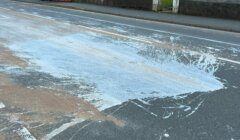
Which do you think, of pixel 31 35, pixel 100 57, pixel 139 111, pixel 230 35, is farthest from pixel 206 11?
pixel 139 111

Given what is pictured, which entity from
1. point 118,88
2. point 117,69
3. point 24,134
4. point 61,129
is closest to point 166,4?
point 117,69

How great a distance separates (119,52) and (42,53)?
1.96 metres

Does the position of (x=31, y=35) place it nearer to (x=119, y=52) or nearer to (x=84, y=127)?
(x=119, y=52)

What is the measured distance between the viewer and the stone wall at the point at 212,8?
21859 mm

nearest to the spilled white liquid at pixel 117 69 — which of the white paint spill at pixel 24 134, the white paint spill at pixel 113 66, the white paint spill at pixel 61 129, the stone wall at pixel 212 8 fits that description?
the white paint spill at pixel 113 66

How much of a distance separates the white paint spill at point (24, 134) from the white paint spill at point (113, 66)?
133 centimetres

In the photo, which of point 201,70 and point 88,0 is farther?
point 88,0

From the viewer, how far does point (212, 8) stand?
23188mm

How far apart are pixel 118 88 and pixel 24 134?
102 inches

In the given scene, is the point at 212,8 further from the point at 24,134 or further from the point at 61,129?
the point at 24,134

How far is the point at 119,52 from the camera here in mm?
11250

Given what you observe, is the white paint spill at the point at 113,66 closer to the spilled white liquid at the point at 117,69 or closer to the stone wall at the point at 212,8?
the spilled white liquid at the point at 117,69

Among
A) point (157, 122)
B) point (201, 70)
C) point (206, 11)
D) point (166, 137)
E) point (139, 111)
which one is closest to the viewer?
point (166, 137)

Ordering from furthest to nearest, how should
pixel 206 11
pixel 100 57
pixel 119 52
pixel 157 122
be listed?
pixel 206 11
pixel 119 52
pixel 100 57
pixel 157 122
